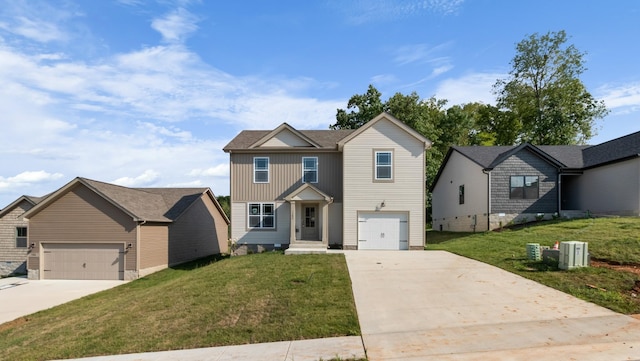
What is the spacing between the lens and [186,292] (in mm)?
11570

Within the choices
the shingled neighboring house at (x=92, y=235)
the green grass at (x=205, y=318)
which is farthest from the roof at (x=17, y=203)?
the green grass at (x=205, y=318)

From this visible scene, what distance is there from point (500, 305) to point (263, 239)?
13486 mm

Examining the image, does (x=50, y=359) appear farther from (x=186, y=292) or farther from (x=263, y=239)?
(x=263, y=239)

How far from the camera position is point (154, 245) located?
2117 centimetres

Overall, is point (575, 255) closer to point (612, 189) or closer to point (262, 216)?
point (262, 216)

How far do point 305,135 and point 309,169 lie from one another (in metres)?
1.86

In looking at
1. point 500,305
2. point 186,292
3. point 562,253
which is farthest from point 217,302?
point 562,253

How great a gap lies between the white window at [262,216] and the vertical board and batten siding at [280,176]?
0.32m

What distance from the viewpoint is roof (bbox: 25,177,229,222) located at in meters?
20.1

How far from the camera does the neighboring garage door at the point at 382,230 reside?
19188mm

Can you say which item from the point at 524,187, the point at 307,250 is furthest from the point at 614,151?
the point at 307,250

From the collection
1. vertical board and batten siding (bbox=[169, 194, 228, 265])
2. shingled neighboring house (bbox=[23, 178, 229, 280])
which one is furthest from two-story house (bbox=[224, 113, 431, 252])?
vertical board and batten siding (bbox=[169, 194, 228, 265])

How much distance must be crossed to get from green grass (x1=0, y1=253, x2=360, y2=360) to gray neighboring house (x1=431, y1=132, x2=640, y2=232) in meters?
13.5

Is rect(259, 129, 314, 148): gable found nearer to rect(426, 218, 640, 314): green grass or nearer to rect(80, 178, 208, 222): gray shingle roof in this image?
rect(80, 178, 208, 222): gray shingle roof
